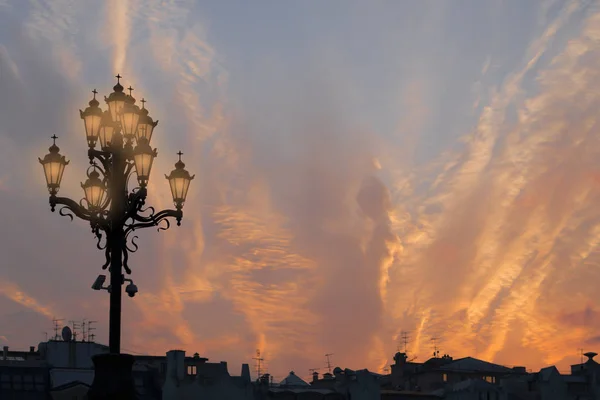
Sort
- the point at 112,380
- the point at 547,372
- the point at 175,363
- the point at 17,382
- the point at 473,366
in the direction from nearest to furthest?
the point at 112,380
the point at 17,382
the point at 175,363
the point at 547,372
the point at 473,366

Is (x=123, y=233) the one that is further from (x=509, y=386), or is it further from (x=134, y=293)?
(x=509, y=386)

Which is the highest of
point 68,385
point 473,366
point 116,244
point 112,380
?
point 473,366

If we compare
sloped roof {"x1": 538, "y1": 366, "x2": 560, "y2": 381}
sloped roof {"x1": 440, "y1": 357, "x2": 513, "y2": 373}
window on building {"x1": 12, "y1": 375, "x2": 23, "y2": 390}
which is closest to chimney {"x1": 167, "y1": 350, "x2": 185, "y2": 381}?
window on building {"x1": 12, "y1": 375, "x2": 23, "y2": 390}

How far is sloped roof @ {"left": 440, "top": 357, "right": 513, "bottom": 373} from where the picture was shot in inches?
3633

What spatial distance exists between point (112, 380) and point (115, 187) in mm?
3711

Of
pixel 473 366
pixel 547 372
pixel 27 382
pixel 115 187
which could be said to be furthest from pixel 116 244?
pixel 473 366

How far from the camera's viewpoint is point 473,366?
3681 inches

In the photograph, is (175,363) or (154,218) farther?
(175,363)

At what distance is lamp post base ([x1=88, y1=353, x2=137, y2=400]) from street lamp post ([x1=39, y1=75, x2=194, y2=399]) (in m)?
0.02

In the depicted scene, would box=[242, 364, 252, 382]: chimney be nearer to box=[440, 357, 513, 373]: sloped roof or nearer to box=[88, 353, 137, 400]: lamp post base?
box=[440, 357, 513, 373]: sloped roof

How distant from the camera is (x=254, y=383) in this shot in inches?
2899

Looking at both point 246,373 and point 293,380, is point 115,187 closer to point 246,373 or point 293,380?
point 246,373

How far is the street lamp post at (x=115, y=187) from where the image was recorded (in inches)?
757

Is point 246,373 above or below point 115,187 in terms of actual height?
above
